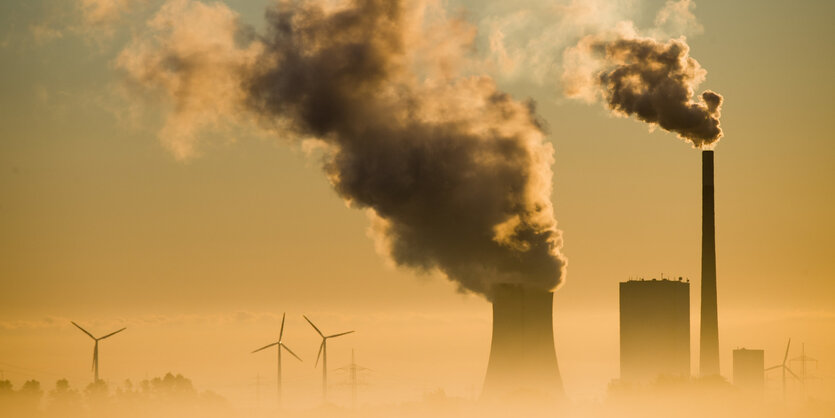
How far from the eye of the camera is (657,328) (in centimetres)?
17800

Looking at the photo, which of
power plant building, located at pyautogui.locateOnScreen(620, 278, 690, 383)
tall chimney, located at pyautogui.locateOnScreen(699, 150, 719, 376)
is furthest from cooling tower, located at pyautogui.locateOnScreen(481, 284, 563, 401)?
power plant building, located at pyautogui.locateOnScreen(620, 278, 690, 383)

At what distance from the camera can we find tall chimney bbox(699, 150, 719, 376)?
15475 centimetres

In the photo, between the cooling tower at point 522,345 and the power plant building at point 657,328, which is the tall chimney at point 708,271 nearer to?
the power plant building at point 657,328

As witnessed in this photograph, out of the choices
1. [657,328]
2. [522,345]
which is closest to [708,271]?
[657,328]

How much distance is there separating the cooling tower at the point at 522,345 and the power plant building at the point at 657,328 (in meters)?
41.7

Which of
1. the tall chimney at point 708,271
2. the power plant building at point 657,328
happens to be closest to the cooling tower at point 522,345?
the tall chimney at point 708,271

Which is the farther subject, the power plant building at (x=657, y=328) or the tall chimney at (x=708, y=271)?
the power plant building at (x=657, y=328)

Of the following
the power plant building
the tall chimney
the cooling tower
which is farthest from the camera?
the power plant building

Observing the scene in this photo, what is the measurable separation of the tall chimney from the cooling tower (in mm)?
25471

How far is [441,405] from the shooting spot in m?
169

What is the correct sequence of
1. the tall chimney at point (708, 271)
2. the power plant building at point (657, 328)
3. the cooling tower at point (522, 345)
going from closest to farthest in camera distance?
the cooling tower at point (522, 345)
the tall chimney at point (708, 271)
the power plant building at point (657, 328)

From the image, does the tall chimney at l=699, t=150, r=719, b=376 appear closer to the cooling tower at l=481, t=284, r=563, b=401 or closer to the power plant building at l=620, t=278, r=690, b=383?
the power plant building at l=620, t=278, r=690, b=383

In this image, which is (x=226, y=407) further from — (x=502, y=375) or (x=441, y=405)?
(x=502, y=375)

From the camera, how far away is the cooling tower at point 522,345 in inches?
5295
